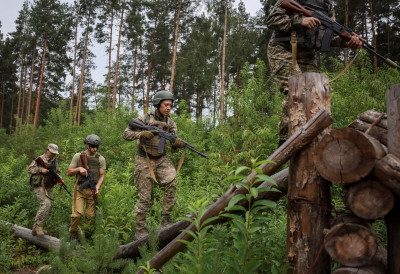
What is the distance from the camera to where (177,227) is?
4.01m

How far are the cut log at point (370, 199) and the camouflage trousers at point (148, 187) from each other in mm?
3422

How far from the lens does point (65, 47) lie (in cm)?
2881

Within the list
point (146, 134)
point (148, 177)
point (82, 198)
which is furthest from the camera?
point (82, 198)

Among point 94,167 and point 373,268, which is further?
point 94,167

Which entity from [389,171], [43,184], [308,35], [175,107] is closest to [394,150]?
[389,171]

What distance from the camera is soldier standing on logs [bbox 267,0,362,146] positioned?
158 inches

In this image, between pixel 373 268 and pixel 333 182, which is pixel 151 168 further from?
pixel 373 268

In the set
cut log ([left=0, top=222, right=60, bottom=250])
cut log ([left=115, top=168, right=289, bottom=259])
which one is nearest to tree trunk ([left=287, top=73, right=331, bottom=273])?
cut log ([left=115, top=168, right=289, bottom=259])

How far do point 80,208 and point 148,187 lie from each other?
2.05m

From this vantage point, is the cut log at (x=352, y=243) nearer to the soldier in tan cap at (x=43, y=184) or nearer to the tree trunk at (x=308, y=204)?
the tree trunk at (x=308, y=204)

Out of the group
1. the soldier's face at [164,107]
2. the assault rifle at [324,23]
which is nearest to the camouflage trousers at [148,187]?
the soldier's face at [164,107]

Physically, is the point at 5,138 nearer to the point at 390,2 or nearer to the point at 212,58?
the point at 212,58

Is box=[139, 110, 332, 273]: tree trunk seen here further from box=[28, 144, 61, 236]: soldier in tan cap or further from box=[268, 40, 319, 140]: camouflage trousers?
box=[28, 144, 61, 236]: soldier in tan cap

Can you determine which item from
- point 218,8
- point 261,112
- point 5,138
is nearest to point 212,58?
point 218,8
